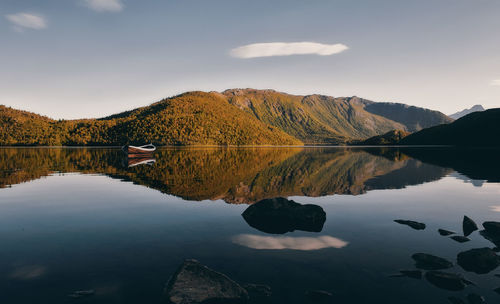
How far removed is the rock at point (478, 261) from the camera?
1409 cm

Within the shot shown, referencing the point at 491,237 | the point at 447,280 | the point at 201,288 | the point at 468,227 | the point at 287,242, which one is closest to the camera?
the point at 201,288

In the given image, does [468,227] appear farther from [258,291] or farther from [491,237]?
[258,291]

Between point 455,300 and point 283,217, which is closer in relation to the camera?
point 455,300

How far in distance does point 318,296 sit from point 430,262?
7478 mm

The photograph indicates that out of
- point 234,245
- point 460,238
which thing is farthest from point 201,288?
point 460,238

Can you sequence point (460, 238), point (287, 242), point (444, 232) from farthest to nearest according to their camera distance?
point (444, 232) → point (460, 238) → point (287, 242)

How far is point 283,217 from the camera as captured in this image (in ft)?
72.7

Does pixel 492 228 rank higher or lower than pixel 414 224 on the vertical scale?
higher

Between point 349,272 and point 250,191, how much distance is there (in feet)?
76.2

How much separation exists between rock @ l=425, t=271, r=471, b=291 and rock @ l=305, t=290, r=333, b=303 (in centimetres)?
525

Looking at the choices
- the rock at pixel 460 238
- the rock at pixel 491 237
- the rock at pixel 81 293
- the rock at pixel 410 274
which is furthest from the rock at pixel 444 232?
the rock at pixel 81 293

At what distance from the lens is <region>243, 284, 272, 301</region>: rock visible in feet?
37.9

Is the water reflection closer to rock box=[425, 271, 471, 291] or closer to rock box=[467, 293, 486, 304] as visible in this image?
rock box=[425, 271, 471, 291]

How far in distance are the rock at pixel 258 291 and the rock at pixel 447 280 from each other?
7.74 metres
